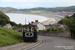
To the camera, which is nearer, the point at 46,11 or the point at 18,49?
the point at 18,49

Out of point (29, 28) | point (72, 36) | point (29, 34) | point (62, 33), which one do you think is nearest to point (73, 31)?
point (72, 36)

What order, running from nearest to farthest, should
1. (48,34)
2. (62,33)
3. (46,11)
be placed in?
(62,33) < (48,34) < (46,11)

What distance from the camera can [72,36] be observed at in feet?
114

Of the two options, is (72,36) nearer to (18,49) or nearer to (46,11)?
(18,49)

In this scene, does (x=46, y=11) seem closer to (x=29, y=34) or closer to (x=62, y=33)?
(x=62, y=33)

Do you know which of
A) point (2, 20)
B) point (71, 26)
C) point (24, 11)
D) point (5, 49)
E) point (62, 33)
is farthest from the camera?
point (24, 11)

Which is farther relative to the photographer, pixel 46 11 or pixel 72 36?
pixel 46 11

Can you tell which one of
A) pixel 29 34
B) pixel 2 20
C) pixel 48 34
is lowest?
pixel 48 34

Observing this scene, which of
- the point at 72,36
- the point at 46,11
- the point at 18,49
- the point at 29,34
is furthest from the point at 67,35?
the point at 46,11

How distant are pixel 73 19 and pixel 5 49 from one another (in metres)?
22.6

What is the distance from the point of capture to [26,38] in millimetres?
22703

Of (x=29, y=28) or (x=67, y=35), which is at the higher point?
(x=29, y=28)

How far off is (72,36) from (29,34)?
50.7ft

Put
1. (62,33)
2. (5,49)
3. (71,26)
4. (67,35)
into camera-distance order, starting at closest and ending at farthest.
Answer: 1. (5,49)
2. (71,26)
3. (67,35)
4. (62,33)
